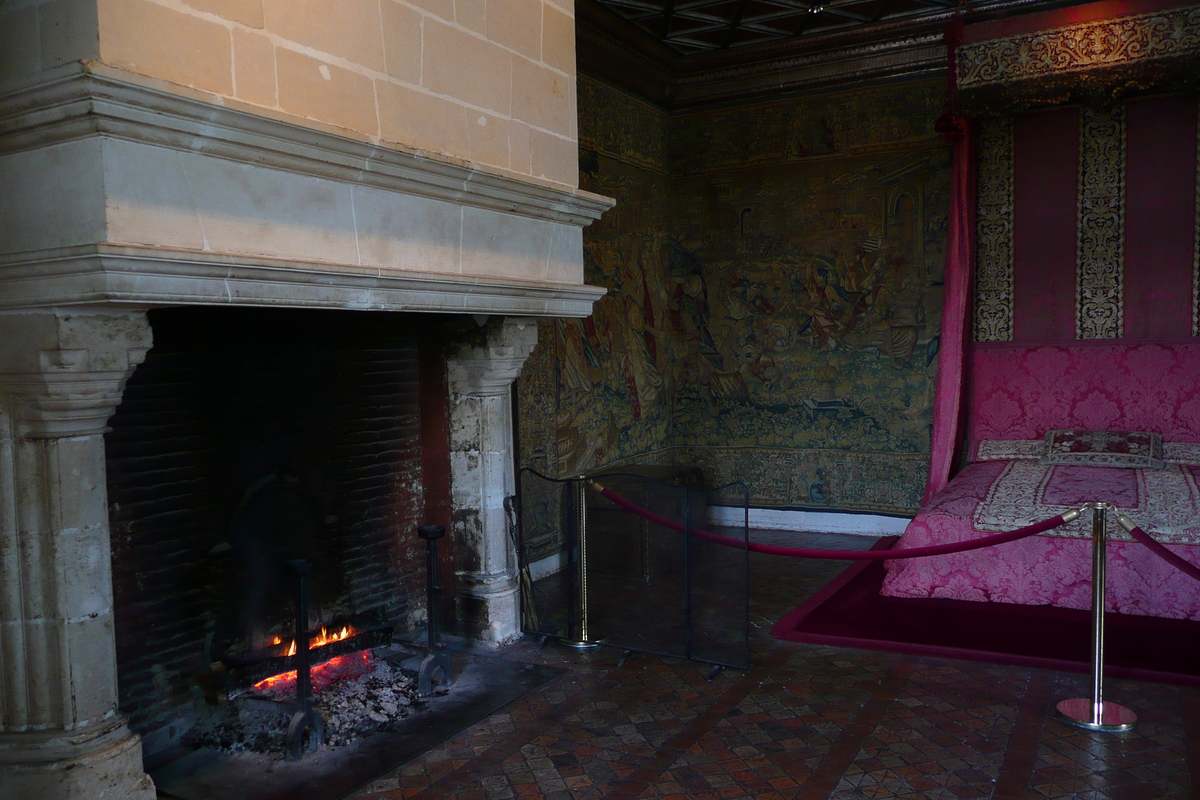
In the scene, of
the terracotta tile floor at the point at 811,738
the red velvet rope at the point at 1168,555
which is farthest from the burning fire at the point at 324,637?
the red velvet rope at the point at 1168,555

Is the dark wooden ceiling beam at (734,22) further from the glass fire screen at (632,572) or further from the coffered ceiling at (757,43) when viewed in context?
the glass fire screen at (632,572)

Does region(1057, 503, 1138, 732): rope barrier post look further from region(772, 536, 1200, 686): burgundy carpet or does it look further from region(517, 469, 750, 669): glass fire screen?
region(517, 469, 750, 669): glass fire screen

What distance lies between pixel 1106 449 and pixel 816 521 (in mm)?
2543

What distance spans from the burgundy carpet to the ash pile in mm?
2298

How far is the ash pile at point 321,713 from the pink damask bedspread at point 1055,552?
3422mm

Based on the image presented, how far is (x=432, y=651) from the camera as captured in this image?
4.65 metres

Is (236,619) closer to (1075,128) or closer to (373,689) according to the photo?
(373,689)

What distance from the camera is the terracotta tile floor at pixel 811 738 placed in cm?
355

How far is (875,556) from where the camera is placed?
5.02 metres

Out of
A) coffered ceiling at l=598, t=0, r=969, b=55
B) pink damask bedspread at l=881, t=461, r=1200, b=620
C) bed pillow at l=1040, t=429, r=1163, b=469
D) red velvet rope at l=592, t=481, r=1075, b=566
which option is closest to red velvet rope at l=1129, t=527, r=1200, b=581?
red velvet rope at l=592, t=481, r=1075, b=566

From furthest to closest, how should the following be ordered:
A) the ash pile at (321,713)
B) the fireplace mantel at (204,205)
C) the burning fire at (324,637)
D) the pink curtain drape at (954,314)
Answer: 1. the pink curtain drape at (954,314)
2. the burning fire at (324,637)
3. the ash pile at (321,713)
4. the fireplace mantel at (204,205)

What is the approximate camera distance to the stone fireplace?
2717 mm

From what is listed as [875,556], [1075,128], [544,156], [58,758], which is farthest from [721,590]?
[1075,128]

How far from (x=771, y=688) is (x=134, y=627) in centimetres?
293
